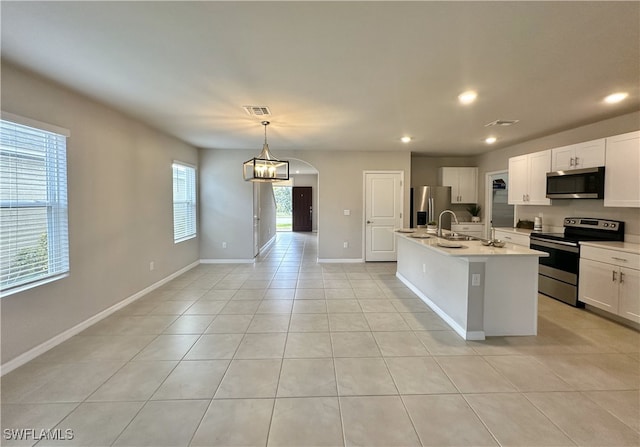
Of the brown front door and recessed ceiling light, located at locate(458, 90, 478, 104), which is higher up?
recessed ceiling light, located at locate(458, 90, 478, 104)

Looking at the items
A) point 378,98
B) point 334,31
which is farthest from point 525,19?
point 378,98

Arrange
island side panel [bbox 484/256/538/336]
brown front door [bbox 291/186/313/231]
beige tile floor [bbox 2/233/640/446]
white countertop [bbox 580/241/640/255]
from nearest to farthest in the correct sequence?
beige tile floor [bbox 2/233/640/446]
island side panel [bbox 484/256/538/336]
white countertop [bbox 580/241/640/255]
brown front door [bbox 291/186/313/231]

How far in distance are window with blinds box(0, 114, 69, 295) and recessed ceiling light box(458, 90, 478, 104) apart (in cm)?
405

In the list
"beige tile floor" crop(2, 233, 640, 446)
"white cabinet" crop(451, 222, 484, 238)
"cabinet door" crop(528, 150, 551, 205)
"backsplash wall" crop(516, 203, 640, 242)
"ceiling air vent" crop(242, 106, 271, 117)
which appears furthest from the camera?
"white cabinet" crop(451, 222, 484, 238)

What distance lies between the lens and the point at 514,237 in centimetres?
496

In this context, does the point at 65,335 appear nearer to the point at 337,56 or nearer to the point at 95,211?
the point at 95,211

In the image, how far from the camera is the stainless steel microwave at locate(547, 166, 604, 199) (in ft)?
12.3

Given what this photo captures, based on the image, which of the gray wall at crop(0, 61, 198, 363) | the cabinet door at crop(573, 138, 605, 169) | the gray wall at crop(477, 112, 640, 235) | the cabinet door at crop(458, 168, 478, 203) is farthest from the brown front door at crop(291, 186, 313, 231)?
the cabinet door at crop(573, 138, 605, 169)

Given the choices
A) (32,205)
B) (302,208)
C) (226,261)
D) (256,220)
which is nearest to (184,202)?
(226,261)

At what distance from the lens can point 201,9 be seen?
1.74 metres

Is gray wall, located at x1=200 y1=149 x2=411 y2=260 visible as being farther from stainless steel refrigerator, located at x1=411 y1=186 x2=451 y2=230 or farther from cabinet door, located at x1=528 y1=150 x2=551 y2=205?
cabinet door, located at x1=528 y1=150 x2=551 y2=205

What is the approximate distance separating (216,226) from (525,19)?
20.0 feet

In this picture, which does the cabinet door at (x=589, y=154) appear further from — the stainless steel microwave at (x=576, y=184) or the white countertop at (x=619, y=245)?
the white countertop at (x=619, y=245)

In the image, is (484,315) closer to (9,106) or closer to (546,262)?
(546,262)
